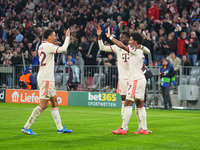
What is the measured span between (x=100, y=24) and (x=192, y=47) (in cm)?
616

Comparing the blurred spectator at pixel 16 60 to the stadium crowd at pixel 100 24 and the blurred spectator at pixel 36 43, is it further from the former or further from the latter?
the blurred spectator at pixel 36 43

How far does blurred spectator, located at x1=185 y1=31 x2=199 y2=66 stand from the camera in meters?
21.7

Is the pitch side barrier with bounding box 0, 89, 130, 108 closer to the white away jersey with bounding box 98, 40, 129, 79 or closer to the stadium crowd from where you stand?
the stadium crowd

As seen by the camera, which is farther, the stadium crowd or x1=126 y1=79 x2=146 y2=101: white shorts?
the stadium crowd

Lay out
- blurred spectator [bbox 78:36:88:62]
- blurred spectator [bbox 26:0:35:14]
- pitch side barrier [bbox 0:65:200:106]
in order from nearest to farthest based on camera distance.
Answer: pitch side barrier [bbox 0:65:200:106] → blurred spectator [bbox 78:36:88:62] → blurred spectator [bbox 26:0:35:14]

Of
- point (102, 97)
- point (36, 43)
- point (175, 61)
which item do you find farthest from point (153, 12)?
point (36, 43)

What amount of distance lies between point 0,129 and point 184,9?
1625 cm

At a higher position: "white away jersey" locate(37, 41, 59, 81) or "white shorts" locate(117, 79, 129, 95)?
"white away jersey" locate(37, 41, 59, 81)

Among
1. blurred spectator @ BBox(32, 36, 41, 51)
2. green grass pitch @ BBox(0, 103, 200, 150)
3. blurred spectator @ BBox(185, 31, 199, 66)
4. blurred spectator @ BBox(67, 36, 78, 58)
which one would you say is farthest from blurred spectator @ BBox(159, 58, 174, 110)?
blurred spectator @ BBox(32, 36, 41, 51)

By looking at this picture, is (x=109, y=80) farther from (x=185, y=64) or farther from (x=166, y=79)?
(x=185, y=64)

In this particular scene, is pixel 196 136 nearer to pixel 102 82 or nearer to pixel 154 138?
pixel 154 138

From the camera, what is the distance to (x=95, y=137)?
31.5ft

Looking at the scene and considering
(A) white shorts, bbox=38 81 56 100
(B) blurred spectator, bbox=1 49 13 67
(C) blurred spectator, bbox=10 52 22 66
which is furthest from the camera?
(B) blurred spectator, bbox=1 49 13 67

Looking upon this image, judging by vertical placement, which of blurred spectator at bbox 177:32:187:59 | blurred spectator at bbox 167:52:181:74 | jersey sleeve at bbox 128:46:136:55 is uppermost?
blurred spectator at bbox 177:32:187:59
